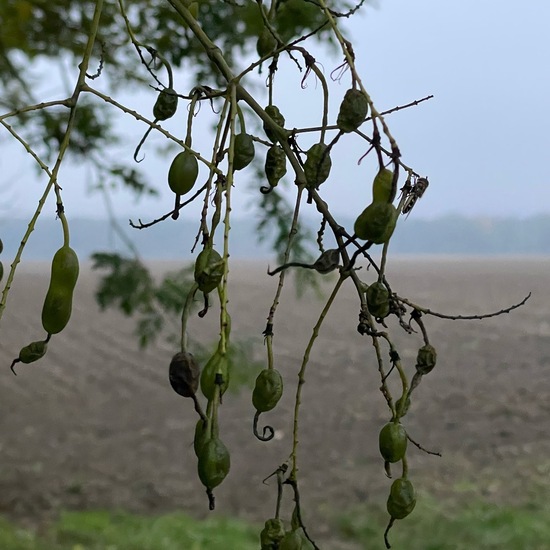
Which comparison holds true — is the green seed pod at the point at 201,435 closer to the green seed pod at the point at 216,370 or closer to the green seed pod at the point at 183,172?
the green seed pod at the point at 216,370

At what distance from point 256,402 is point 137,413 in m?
2.87

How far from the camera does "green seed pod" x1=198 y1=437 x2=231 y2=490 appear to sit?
31cm

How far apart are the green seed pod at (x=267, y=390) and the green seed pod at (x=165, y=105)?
17 cm

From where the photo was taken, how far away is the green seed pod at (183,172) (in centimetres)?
39

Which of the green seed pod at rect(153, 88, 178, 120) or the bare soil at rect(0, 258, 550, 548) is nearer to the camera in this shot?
the green seed pod at rect(153, 88, 178, 120)

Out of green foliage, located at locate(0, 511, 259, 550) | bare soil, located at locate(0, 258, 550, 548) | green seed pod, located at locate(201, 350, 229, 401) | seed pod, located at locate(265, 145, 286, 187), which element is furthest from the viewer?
bare soil, located at locate(0, 258, 550, 548)

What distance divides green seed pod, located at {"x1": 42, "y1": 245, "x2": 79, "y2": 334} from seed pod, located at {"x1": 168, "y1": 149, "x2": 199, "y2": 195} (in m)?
0.06

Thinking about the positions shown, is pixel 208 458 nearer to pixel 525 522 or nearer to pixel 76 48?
pixel 76 48

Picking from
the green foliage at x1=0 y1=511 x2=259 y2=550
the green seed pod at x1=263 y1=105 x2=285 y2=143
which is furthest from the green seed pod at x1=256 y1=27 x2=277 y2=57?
the green foliage at x1=0 y1=511 x2=259 y2=550

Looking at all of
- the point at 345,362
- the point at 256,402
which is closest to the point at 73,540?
the point at 345,362

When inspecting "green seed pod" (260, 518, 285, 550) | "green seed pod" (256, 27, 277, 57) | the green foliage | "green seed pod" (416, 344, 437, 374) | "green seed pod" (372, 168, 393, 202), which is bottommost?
the green foliage

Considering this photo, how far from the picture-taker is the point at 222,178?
36cm

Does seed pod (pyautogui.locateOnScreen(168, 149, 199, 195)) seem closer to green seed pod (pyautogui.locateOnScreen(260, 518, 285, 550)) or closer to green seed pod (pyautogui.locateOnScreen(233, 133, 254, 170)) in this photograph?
green seed pod (pyautogui.locateOnScreen(233, 133, 254, 170))

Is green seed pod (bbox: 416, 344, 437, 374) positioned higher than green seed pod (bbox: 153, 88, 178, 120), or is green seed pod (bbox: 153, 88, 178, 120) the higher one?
green seed pod (bbox: 153, 88, 178, 120)
